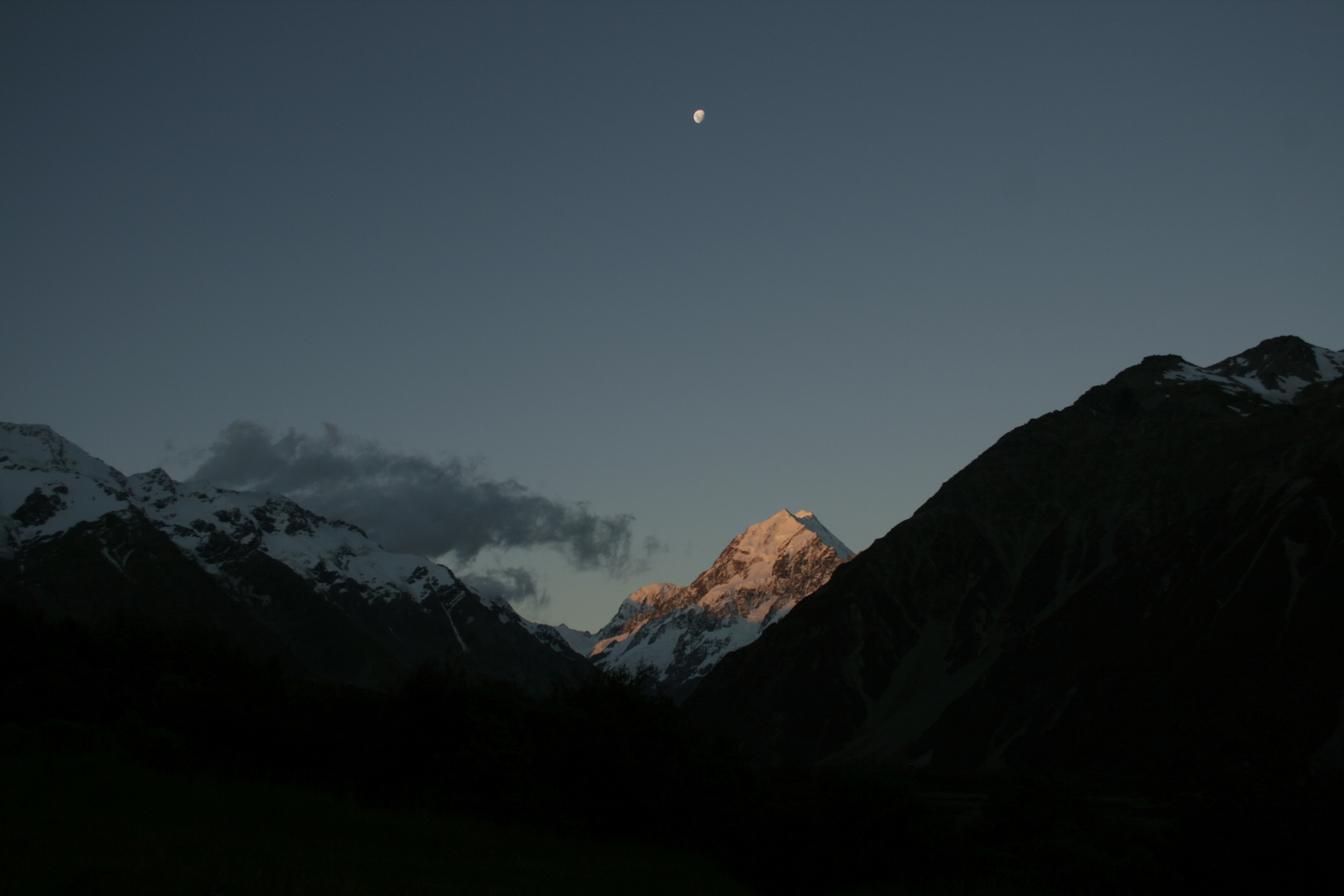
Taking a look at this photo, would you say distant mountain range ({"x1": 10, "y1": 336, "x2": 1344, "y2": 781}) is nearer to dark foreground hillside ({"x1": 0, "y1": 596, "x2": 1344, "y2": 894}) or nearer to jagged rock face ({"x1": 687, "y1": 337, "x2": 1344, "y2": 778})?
jagged rock face ({"x1": 687, "y1": 337, "x2": 1344, "y2": 778})

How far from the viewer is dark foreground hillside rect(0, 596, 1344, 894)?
24219mm

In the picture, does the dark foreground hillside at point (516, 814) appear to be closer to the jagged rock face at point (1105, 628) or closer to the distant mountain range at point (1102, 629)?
the distant mountain range at point (1102, 629)

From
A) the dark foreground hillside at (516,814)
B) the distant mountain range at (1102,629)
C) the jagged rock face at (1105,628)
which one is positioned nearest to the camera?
the dark foreground hillside at (516,814)

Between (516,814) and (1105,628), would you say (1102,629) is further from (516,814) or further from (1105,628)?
(516,814)

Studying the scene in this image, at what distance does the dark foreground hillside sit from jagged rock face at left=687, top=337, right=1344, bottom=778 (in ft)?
127

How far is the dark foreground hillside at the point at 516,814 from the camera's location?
24.2m

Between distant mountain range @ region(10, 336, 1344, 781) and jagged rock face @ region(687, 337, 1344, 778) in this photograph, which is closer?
distant mountain range @ region(10, 336, 1344, 781)

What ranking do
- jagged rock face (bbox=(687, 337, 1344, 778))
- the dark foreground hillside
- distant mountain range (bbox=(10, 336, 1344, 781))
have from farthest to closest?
jagged rock face (bbox=(687, 337, 1344, 778)), distant mountain range (bbox=(10, 336, 1344, 781)), the dark foreground hillside

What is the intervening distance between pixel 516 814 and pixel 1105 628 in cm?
12383

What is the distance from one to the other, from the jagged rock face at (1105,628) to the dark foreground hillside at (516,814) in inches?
1521

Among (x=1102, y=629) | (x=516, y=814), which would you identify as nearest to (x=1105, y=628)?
(x=1102, y=629)

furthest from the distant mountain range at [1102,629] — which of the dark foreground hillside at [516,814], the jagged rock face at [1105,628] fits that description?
the dark foreground hillside at [516,814]

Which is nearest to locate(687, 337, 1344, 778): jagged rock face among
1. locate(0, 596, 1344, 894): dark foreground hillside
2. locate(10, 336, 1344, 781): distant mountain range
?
locate(10, 336, 1344, 781): distant mountain range

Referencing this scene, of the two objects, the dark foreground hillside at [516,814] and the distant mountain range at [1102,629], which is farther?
the distant mountain range at [1102,629]
